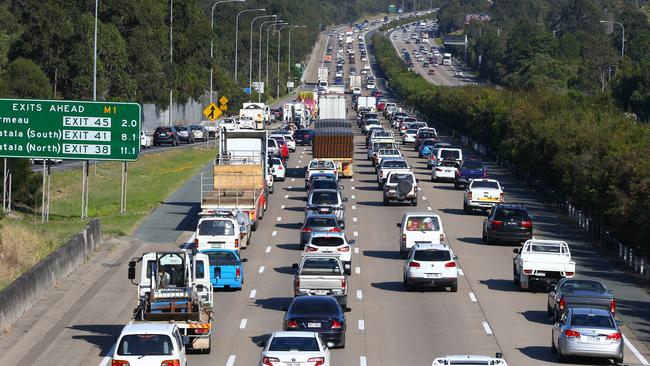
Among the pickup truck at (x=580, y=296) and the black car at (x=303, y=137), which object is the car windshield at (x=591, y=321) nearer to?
the pickup truck at (x=580, y=296)

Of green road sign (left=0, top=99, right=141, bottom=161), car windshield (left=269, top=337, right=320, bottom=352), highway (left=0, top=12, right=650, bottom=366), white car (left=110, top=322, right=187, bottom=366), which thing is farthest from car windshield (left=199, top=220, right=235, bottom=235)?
white car (left=110, top=322, right=187, bottom=366)

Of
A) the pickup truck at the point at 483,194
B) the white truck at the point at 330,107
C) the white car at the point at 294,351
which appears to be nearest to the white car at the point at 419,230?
the pickup truck at the point at 483,194

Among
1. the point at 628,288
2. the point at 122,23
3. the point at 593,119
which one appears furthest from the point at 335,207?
the point at 122,23

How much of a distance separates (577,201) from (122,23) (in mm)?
60225

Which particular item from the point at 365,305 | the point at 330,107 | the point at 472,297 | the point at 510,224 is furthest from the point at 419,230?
the point at 330,107

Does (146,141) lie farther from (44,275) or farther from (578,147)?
(44,275)

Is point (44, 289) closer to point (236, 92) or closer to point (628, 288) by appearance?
point (628, 288)

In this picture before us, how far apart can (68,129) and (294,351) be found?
2863cm

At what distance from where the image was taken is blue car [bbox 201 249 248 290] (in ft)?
125

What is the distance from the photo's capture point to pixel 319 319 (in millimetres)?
28906

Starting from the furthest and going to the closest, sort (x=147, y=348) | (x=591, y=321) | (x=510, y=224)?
(x=510, y=224)
(x=591, y=321)
(x=147, y=348)

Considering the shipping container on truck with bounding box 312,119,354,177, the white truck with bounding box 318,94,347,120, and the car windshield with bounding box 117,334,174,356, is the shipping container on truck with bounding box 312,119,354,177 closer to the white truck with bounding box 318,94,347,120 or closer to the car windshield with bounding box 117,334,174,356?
the white truck with bounding box 318,94,347,120

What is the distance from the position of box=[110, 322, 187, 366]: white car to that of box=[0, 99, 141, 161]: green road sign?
2772 cm

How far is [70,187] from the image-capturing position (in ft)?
235
